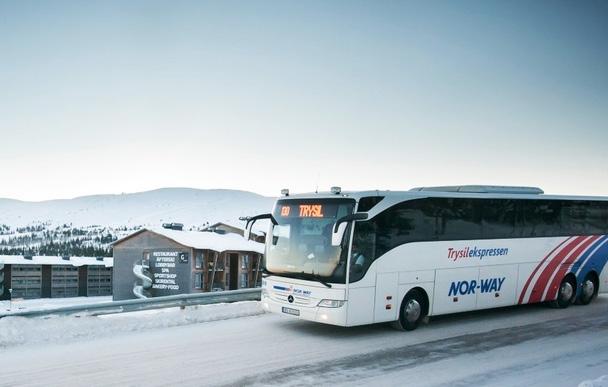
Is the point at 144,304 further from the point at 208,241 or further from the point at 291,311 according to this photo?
the point at 208,241

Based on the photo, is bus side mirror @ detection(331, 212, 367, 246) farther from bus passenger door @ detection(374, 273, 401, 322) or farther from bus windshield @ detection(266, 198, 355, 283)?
bus passenger door @ detection(374, 273, 401, 322)

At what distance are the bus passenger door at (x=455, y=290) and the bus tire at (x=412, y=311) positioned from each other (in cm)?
35

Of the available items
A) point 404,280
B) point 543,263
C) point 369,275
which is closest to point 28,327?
point 369,275

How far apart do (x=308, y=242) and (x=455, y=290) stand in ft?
12.5

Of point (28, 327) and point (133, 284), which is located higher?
point (28, 327)

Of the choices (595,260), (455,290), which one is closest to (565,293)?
(595,260)

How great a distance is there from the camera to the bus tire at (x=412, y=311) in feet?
37.8

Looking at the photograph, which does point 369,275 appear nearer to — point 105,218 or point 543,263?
point 543,263

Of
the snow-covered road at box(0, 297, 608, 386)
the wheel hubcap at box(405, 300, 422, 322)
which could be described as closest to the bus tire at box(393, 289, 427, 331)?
the wheel hubcap at box(405, 300, 422, 322)

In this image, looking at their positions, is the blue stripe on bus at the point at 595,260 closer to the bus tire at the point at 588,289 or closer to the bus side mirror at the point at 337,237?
the bus tire at the point at 588,289

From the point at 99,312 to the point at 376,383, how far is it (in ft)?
22.3

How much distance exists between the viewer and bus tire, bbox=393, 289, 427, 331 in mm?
11523

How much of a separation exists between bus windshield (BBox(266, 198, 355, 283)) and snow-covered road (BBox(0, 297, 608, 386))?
4.36 feet

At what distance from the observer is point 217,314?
13.0 meters
